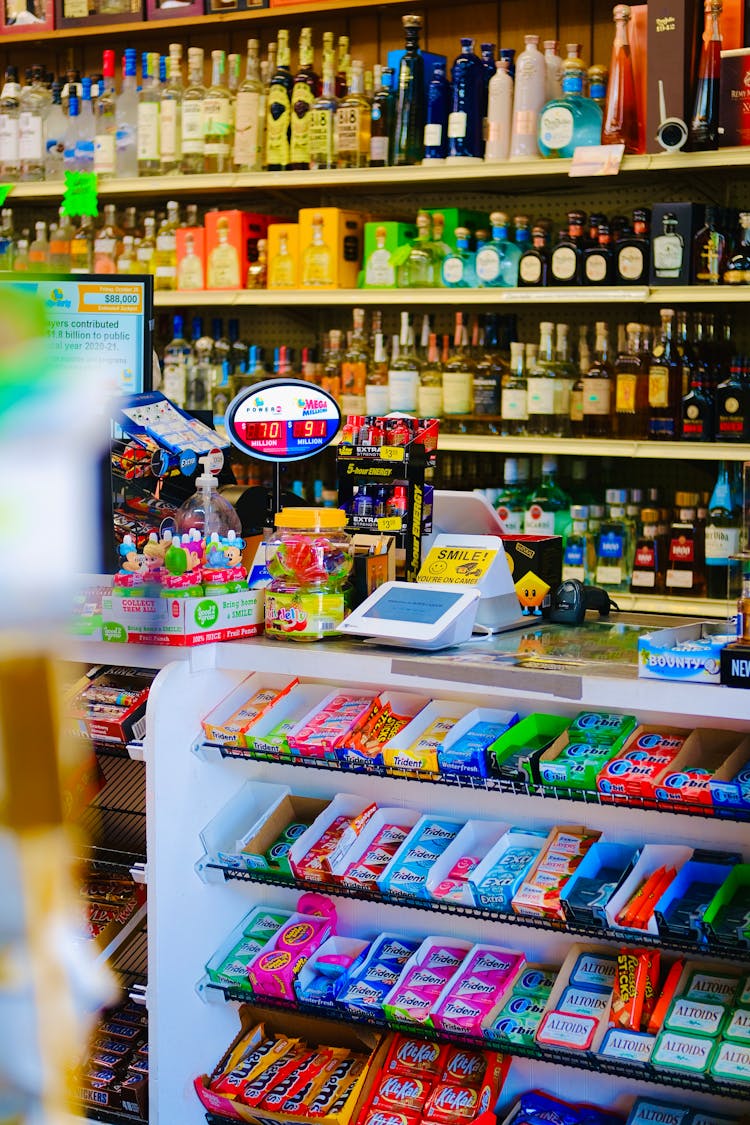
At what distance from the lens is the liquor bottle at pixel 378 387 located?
4242 millimetres

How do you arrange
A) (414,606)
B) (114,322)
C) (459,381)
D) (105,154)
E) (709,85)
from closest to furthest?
(414,606), (114,322), (709,85), (459,381), (105,154)

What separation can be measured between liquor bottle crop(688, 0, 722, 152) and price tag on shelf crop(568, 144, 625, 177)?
0.20m

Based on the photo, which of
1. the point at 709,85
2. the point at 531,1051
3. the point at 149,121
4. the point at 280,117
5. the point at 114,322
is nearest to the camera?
the point at 531,1051

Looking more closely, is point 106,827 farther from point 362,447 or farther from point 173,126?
point 173,126

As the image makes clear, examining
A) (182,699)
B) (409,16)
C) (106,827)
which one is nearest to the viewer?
(182,699)

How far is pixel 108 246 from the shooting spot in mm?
4793

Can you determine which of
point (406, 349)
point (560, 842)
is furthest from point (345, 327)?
point (560, 842)

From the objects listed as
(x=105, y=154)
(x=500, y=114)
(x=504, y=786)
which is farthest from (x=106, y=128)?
(x=504, y=786)

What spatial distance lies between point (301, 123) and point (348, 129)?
17cm

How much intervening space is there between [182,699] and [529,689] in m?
0.64

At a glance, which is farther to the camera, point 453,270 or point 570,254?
point 453,270

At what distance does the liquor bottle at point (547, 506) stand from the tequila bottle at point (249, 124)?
139cm

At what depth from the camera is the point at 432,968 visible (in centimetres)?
230

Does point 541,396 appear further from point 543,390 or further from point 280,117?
point 280,117
